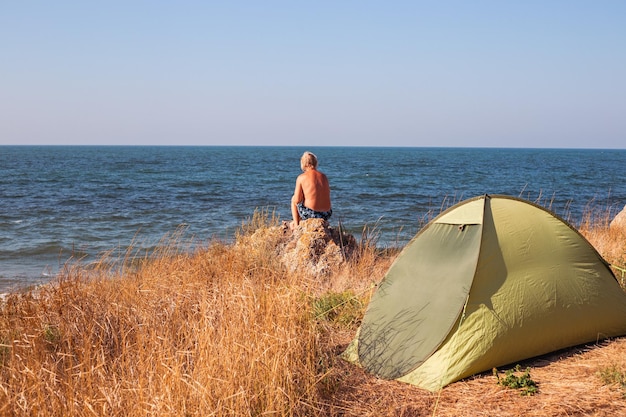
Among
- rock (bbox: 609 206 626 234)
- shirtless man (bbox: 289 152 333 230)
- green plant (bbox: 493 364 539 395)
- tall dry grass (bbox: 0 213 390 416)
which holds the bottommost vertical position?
green plant (bbox: 493 364 539 395)

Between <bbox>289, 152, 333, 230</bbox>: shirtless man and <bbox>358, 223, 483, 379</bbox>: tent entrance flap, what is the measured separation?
11.1 ft

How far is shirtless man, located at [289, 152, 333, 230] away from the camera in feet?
28.5

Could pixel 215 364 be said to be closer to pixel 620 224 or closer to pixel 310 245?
pixel 310 245

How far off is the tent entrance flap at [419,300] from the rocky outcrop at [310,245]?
242cm

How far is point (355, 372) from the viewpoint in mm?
4715

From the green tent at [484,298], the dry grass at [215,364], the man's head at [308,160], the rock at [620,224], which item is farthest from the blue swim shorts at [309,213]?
the rock at [620,224]

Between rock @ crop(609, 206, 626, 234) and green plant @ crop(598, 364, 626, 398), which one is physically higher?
rock @ crop(609, 206, 626, 234)

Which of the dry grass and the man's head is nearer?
the dry grass

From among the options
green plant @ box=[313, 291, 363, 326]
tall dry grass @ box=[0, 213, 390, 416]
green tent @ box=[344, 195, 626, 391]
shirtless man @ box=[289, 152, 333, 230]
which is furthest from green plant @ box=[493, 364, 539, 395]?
shirtless man @ box=[289, 152, 333, 230]

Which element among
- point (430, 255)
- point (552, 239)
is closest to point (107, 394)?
point (430, 255)

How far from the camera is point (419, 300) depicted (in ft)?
16.8

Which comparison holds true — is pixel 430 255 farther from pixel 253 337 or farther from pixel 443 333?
pixel 253 337

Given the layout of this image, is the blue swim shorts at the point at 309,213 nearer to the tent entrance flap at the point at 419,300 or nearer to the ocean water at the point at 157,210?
the ocean water at the point at 157,210

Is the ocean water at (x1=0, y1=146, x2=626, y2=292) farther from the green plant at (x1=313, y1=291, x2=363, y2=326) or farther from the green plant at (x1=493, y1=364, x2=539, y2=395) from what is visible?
the green plant at (x1=493, y1=364, x2=539, y2=395)
